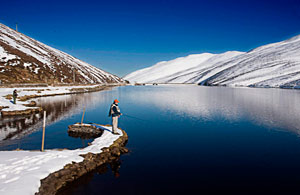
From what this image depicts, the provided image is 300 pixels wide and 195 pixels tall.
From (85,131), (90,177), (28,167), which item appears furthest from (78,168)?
(85,131)

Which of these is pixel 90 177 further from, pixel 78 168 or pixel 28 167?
pixel 28 167

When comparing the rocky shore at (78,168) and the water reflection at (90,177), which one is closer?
the rocky shore at (78,168)

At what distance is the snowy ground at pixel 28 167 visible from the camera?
8317 mm

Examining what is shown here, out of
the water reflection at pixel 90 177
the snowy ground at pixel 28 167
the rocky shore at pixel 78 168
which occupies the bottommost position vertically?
the water reflection at pixel 90 177

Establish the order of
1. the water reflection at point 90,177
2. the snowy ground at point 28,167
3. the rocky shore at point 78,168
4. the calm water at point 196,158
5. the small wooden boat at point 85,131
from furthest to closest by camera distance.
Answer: the small wooden boat at point 85,131 → the calm water at point 196,158 → the water reflection at point 90,177 → the rocky shore at point 78,168 → the snowy ground at point 28,167

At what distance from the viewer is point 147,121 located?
24.6 metres

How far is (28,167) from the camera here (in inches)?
387

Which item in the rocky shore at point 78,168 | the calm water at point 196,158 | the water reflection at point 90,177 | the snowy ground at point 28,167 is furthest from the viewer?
the calm water at point 196,158

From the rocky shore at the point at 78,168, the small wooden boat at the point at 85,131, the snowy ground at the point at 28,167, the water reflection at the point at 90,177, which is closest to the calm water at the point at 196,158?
the water reflection at the point at 90,177

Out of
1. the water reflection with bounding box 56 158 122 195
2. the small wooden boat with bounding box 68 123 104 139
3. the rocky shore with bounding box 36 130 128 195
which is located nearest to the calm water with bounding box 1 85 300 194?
the water reflection with bounding box 56 158 122 195

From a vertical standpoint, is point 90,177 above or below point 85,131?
below

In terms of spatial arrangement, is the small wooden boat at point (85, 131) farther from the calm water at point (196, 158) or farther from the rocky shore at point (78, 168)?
the rocky shore at point (78, 168)

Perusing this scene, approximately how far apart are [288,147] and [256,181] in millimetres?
6688

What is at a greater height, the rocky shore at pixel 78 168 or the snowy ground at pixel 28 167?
the snowy ground at pixel 28 167
